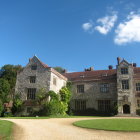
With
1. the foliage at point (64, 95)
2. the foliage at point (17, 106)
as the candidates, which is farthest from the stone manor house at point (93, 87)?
the foliage at point (17, 106)

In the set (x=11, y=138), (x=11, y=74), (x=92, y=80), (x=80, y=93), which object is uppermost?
(x=11, y=74)

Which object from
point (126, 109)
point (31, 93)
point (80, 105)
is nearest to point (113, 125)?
point (126, 109)

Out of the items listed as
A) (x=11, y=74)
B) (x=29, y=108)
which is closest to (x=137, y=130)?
(x=29, y=108)

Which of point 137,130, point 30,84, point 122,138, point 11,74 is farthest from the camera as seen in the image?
point 11,74

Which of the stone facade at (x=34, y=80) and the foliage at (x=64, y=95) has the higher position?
the stone facade at (x=34, y=80)

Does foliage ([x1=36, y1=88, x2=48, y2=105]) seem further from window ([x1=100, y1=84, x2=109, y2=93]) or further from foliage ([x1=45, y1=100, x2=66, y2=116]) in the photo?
window ([x1=100, y1=84, x2=109, y2=93])

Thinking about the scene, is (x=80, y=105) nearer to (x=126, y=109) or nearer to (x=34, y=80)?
(x=126, y=109)

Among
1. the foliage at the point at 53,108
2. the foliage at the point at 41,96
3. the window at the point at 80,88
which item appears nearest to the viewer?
the foliage at the point at 53,108

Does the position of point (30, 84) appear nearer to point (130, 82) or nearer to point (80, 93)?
point (80, 93)

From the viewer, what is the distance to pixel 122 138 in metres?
9.27

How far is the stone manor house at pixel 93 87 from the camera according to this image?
95.3ft

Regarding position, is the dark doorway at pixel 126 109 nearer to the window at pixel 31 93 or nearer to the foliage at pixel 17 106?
the window at pixel 31 93

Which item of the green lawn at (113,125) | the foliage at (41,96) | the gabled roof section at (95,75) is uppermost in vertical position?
the gabled roof section at (95,75)

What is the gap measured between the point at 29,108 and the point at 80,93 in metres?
10.0
